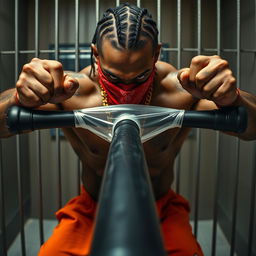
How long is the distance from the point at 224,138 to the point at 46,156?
1204 millimetres

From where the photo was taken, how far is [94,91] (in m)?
0.91

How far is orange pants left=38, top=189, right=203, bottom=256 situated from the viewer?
84cm

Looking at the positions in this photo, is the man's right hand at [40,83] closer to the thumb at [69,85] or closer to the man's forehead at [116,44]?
the thumb at [69,85]

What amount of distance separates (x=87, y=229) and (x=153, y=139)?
1.12ft

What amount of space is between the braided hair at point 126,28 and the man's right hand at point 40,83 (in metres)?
0.17

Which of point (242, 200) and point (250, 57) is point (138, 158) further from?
point (242, 200)

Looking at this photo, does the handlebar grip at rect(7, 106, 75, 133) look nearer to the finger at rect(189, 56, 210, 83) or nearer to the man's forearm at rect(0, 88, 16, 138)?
the man's forearm at rect(0, 88, 16, 138)

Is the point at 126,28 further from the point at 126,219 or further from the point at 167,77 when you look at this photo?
the point at 126,219

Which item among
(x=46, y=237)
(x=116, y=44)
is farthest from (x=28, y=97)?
(x=46, y=237)

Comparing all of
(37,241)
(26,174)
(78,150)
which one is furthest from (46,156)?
(78,150)

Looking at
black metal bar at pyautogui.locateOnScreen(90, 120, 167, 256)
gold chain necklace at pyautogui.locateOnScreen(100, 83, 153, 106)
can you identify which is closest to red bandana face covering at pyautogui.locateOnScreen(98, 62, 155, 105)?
gold chain necklace at pyautogui.locateOnScreen(100, 83, 153, 106)

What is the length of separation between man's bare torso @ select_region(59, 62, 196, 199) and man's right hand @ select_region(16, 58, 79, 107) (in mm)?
279

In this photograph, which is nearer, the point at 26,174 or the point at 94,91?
the point at 94,91

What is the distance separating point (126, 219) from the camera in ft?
0.64
